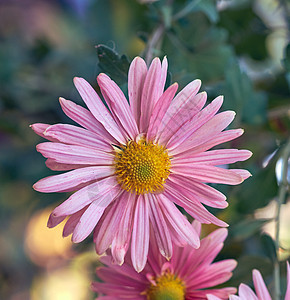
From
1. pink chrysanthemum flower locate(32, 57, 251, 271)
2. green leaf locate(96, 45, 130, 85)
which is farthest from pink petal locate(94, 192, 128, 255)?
green leaf locate(96, 45, 130, 85)

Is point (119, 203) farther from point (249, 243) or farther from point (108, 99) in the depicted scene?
point (249, 243)

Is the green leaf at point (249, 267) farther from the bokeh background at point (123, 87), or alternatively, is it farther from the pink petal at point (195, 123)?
the pink petal at point (195, 123)

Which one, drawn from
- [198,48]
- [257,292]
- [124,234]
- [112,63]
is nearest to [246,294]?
→ [257,292]

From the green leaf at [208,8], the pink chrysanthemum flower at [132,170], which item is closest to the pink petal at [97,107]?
the pink chrysanthemum flower at [132,170]

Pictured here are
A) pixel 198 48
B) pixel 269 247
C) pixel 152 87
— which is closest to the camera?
pixel 152 87

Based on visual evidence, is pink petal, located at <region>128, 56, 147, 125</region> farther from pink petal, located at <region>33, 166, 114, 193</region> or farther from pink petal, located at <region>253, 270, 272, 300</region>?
pink petal, located at <region>253, 270, 272, 300</region>

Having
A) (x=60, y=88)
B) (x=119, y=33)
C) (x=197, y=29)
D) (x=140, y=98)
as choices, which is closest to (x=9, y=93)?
(x=60, y=88)

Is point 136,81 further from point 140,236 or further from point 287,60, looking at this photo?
point 287,60
